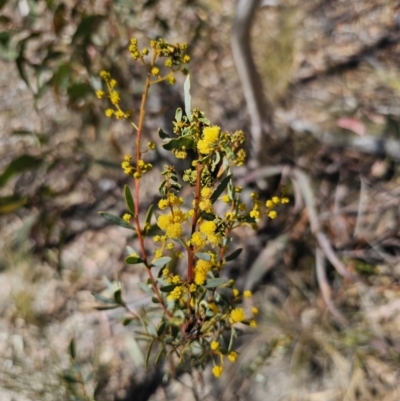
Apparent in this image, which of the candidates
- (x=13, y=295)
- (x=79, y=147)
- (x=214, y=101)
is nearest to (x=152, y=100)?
(x=214, y=101)

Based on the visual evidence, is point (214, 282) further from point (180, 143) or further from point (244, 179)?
point (244, 179)

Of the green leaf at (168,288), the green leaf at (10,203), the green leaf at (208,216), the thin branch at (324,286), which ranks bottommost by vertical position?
the thin branch at (324,286)

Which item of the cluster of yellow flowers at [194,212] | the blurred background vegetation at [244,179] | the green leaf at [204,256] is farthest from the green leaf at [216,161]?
the blurred background vegetation at [244,179]

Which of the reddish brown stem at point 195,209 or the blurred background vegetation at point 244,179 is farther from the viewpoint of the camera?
the blurred background vegetation at point 244,179

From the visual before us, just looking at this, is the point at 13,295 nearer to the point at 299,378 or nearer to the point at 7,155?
the point at 7,155

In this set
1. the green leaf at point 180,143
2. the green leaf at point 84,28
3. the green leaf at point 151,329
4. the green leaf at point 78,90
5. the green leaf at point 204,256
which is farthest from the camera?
the green leaf at point 78,90

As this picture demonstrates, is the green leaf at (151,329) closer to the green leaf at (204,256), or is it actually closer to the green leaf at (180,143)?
the green leaf at (204,256)

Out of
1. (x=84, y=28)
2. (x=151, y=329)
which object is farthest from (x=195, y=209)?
(x=84, y=28)

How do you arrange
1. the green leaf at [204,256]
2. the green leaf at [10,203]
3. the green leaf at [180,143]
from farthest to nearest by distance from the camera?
the green leaf at [10,203] < the green leaf at [204,256] < the green leaf at [180,143]

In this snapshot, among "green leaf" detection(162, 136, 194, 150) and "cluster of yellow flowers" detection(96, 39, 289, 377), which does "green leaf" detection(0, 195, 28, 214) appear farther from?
"green leaf" detection(162, 136, 194, 150)
